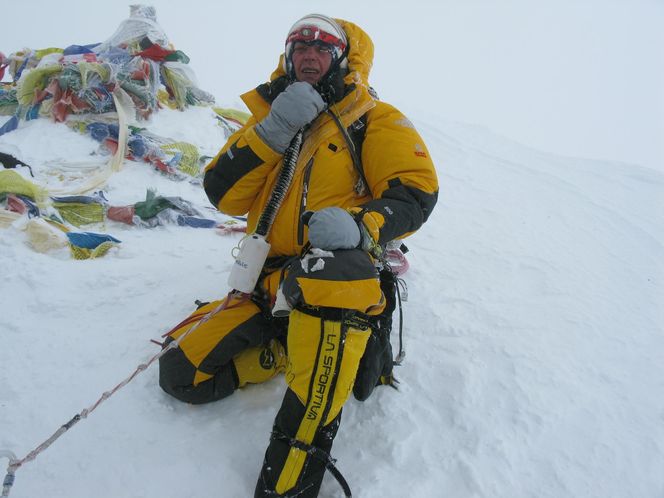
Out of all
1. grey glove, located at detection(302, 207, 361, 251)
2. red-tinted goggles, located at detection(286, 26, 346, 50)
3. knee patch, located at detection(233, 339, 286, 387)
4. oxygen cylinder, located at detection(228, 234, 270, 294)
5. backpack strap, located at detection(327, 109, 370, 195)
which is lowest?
knee patch, located at detection(233, 339, 286, 387)

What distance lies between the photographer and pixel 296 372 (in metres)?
1.74

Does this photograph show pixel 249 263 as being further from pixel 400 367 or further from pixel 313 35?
pixel 313 35

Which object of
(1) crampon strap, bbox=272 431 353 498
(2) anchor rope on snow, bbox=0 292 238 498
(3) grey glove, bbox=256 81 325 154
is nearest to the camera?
(2) anchor rope on snow, bbox=0 292 238 498

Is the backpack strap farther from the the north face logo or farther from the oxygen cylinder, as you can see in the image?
the the north face logo

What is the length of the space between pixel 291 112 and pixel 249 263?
2.56ft

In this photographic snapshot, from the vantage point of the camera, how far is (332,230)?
171 centimetres

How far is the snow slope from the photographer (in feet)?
5.68

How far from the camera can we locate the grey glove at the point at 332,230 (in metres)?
1.71

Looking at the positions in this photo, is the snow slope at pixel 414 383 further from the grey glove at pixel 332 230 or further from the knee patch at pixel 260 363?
the grey glove at pixel 332 230

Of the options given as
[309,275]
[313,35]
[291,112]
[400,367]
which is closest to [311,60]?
[313,35]

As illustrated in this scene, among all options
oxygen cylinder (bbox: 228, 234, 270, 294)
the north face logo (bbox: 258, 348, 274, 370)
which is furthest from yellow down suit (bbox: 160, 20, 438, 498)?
oxygen cylinder (bbox: 228, 234, 270, 294)

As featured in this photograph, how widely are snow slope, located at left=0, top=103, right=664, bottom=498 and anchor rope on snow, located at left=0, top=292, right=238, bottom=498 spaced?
180 millimetres

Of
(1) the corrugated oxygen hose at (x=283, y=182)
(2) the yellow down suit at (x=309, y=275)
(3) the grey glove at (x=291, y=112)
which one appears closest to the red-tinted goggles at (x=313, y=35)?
(2) the yellow down suit at (x=309, y=275)

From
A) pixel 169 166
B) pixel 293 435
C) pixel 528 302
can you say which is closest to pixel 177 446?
pixel 293 435
